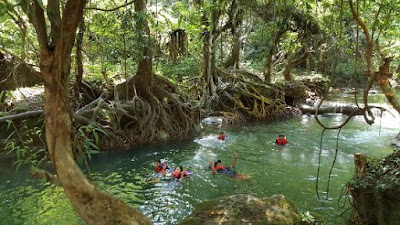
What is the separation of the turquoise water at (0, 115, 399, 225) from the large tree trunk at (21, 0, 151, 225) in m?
2.16

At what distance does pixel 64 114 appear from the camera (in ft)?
7.99

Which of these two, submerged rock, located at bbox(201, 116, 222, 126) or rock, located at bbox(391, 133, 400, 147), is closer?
rock, located at bbox(391, 133, 400, 147)

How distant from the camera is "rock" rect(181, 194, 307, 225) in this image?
3910 millimetres

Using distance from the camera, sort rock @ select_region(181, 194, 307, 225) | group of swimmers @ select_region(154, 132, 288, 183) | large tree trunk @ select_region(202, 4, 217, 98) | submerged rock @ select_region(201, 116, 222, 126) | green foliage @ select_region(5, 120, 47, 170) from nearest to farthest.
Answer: green foliage @ select_region(5, 120, 47, 170), rock @ select_region(181, 194, 307, 225), group of swimmers @ select_region(154, 132, 288, 183), large tree trunk @ select_region(202, 4, 217, 98), submerged rock @ select_region(201, 116, 222, 126)

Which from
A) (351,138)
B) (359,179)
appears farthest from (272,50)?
(359,179)

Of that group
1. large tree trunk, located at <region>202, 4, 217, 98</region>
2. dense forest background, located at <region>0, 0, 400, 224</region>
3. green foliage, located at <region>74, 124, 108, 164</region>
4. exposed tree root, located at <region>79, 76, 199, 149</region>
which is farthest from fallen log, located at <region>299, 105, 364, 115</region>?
green foliage, located at <region>74, 124, 108, 164</region>

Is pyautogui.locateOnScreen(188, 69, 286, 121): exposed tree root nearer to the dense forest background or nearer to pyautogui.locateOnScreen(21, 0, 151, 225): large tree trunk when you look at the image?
the dense forest background

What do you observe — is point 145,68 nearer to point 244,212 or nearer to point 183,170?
point 183,170

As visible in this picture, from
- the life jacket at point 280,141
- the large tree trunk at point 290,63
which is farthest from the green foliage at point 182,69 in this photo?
the life jacket at point 280,141

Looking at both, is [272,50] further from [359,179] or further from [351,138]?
[359,179]

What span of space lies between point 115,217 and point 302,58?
1816 cm

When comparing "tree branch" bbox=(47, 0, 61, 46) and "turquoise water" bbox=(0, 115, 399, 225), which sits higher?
"tree branch" bbox=(47, 0, 61, 46)

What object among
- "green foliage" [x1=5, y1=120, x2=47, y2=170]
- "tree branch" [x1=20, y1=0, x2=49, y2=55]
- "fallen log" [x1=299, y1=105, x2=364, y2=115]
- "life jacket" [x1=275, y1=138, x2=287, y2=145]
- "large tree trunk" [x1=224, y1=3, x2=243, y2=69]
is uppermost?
"large tree trunk" [x1=224, y1=3, x2=243, y2=69]

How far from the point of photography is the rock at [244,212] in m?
3.91
